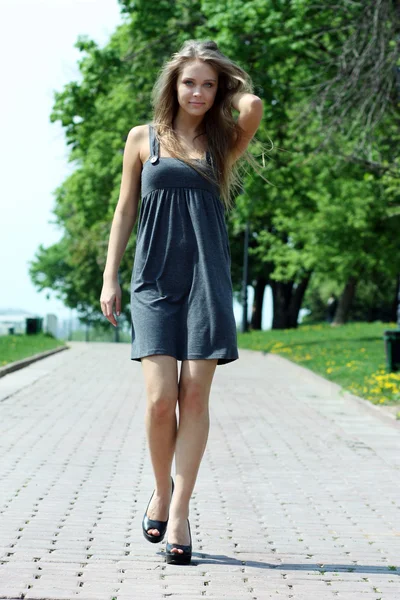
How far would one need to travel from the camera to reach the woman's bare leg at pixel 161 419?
4.72 meters

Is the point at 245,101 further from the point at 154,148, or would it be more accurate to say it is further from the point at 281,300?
the point at 281,300

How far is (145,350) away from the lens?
472 cm

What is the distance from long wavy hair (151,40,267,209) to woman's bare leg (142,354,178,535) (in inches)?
32.9

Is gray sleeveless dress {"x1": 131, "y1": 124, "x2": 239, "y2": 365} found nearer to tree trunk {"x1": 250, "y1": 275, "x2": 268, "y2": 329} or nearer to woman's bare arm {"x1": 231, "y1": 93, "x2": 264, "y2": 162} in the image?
woman's bare arm {"x1": 231, "y1": 93, "x2": 264, "y2": 162}

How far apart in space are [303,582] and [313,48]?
1829 cm

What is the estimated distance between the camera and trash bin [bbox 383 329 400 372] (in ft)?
54.2

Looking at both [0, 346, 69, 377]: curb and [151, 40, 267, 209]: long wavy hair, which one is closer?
[151, 40, 267, 209]: long wavy hair

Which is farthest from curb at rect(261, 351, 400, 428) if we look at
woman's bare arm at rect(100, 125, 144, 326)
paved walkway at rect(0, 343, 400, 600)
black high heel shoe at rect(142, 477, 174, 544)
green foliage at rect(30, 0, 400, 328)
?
Answer: woman's bare arm at rect(100, 125, 144, 326)

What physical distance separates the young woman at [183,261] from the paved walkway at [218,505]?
408 millimetres

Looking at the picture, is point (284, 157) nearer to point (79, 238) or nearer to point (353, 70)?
point (353, 70)

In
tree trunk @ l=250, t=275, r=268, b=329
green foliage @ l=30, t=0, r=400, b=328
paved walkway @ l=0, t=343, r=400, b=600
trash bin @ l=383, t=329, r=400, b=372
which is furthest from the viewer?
tree trunk @ l=250, t=275, r=268, b=329

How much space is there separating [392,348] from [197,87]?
12.3 meters

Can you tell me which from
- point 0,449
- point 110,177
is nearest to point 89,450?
point 0,449

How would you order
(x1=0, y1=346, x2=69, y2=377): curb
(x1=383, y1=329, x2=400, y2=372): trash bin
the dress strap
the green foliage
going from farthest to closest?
1. the green foliage
2. (x1=0, y1=346, x2=69, y2=377): curb
3. (x1=383, y1=329, x2=400, y2=372): trash bin
4. the dress strap
